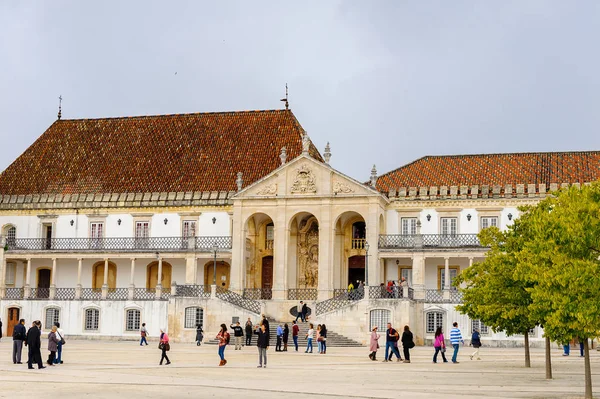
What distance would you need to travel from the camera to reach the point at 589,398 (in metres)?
21.1

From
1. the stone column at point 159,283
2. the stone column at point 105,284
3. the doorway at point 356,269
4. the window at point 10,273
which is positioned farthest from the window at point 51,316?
the doorway at point 356,269

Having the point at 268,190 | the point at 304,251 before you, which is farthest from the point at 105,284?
the point at 304,251

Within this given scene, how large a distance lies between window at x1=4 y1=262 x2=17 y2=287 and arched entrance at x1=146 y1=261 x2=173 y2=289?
8197 mm

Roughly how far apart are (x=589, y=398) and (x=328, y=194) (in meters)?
31.0

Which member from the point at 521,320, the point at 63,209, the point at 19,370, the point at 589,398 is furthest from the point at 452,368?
the point at 63,209

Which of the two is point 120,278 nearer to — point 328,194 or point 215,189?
point 215,189

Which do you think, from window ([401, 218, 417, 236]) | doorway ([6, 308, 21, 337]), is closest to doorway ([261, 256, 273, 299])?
window ([401, 218, 417, 236])

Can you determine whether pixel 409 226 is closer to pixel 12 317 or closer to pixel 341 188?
pixel 341 188

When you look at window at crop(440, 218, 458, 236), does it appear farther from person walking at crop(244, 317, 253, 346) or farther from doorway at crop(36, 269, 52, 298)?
doorway at crop(36, 269, 52, 298)

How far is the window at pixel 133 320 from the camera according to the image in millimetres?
52125

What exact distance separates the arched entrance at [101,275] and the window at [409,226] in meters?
16.9

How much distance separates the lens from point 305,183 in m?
51.8

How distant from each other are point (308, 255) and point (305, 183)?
4.38 metres

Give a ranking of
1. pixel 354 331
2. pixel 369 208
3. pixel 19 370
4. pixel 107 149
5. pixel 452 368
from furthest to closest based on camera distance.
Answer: pixel 107 149, pixel 369 208, pixel 354 331, pixel 452 368, pixel 19 370
